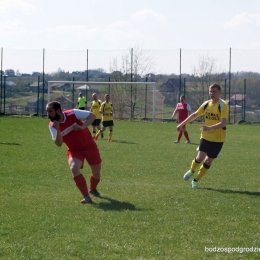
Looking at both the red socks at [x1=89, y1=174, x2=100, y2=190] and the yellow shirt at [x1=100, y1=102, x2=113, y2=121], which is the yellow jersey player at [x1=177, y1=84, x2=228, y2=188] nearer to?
the red socks at [x1=89, y1=174, x2=100, y2=190]

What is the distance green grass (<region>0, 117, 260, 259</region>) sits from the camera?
6.04 m

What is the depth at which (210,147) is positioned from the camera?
382 inches

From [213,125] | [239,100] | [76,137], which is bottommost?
[76,137]

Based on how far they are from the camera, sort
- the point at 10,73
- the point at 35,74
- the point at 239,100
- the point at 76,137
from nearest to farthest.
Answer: the point at 76,137, the point at 239,100, the point at 35,74, the point at 10,73

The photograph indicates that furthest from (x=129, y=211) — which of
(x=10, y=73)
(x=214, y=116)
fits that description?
(x=10, y=73)

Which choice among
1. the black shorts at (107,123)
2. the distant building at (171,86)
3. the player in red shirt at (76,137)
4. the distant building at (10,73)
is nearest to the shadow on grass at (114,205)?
the player in red shirt at (76,137)

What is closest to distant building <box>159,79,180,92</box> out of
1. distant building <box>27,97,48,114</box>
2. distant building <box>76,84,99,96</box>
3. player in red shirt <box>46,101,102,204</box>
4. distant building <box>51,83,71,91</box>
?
distant building <box>76,84,99,96</box>

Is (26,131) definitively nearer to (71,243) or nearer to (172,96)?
(172,96)

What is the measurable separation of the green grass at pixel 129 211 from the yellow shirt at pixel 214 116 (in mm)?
917

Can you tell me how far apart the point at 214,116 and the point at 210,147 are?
1.84 ft

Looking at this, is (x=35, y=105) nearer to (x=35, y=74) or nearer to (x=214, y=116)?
(x=35, y=74)

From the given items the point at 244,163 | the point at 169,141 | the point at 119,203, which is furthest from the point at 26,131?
the point at 119,203

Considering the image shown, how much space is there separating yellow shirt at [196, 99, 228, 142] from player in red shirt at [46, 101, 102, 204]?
2.15 meters

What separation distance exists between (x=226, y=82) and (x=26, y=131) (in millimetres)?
16625
